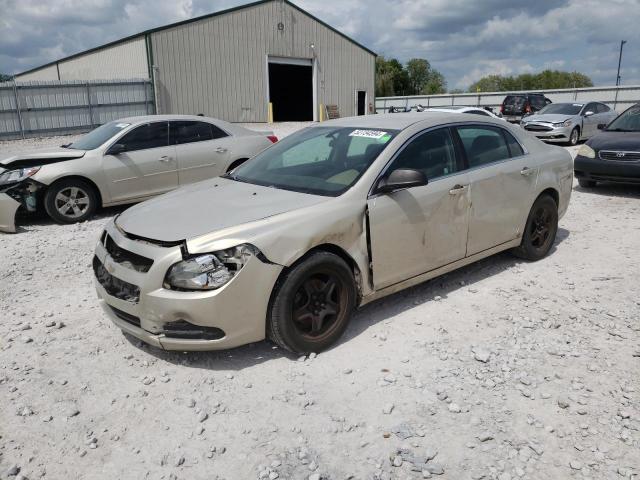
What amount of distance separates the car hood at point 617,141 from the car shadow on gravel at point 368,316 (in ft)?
12.7

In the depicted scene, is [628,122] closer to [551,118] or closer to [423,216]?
[423,216]

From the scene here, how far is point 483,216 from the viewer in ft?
15.6

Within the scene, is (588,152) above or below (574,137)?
above

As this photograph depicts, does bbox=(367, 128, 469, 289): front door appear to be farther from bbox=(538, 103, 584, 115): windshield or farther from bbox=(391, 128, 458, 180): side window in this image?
bbox=(538, 103, 584, 115): windshield

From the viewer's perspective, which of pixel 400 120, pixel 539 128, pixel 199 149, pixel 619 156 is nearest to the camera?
pixel 400 120

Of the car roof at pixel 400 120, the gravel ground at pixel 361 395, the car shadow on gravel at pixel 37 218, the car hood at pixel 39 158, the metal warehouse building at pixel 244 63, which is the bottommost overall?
the gravel ground at pixel 361 395

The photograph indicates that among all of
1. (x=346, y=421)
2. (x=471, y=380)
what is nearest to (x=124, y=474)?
(x=346, y=421)

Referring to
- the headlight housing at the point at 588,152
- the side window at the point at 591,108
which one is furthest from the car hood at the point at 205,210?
the side window at the point at 591,108

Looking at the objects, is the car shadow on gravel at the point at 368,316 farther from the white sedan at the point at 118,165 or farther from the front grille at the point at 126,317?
the white sedan at the point at 118,165

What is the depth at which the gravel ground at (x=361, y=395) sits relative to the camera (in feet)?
8.89

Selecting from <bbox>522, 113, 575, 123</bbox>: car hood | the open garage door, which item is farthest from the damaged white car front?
the open garage door

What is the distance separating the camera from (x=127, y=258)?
11.6ft

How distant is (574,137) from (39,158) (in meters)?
16.6

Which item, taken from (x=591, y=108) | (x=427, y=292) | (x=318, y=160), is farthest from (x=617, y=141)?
(x=591, y=108)
